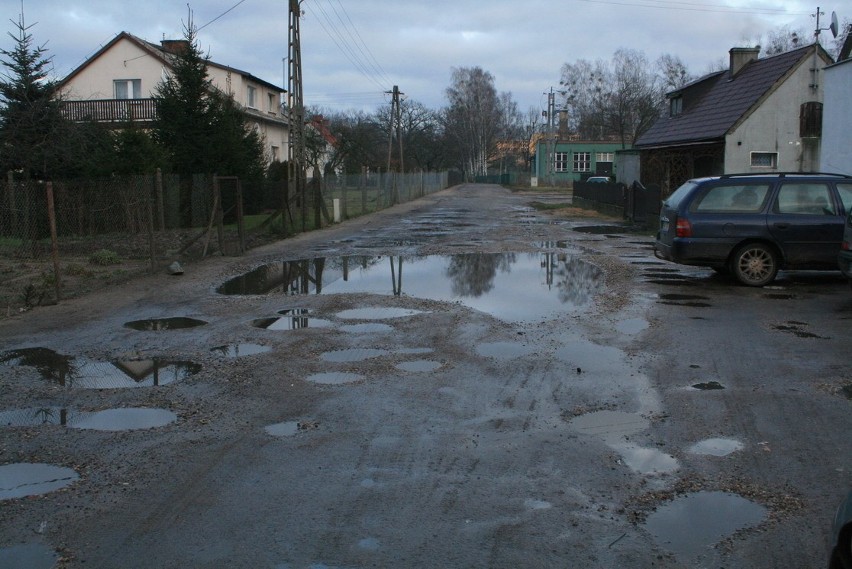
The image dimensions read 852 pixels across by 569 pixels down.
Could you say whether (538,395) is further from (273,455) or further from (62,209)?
(62,209)

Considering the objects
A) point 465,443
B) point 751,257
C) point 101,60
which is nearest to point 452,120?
point 101,60

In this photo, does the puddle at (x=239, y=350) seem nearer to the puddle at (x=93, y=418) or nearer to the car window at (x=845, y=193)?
the puddle at (x=93, y=418)

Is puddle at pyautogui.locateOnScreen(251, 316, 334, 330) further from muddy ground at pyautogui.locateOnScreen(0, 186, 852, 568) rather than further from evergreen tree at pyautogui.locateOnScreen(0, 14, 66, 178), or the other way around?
evergreen tree at pyautogui.locateOnScreen(0, 14, 66, 178)

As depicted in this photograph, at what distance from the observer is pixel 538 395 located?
701 centimetres

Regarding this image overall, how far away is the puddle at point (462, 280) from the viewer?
472 inches

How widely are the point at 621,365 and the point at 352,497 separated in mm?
4078

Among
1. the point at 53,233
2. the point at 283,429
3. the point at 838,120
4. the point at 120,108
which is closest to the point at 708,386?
the point at 283,429

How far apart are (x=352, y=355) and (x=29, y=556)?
15.3ft

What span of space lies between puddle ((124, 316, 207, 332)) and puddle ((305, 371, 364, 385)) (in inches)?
129

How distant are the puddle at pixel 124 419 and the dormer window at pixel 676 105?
34.0 metres

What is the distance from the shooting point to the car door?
12602 millimetres

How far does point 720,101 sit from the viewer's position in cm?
3328

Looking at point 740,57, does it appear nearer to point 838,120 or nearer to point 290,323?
point 838,120

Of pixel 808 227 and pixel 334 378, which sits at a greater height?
pixel 808 227
